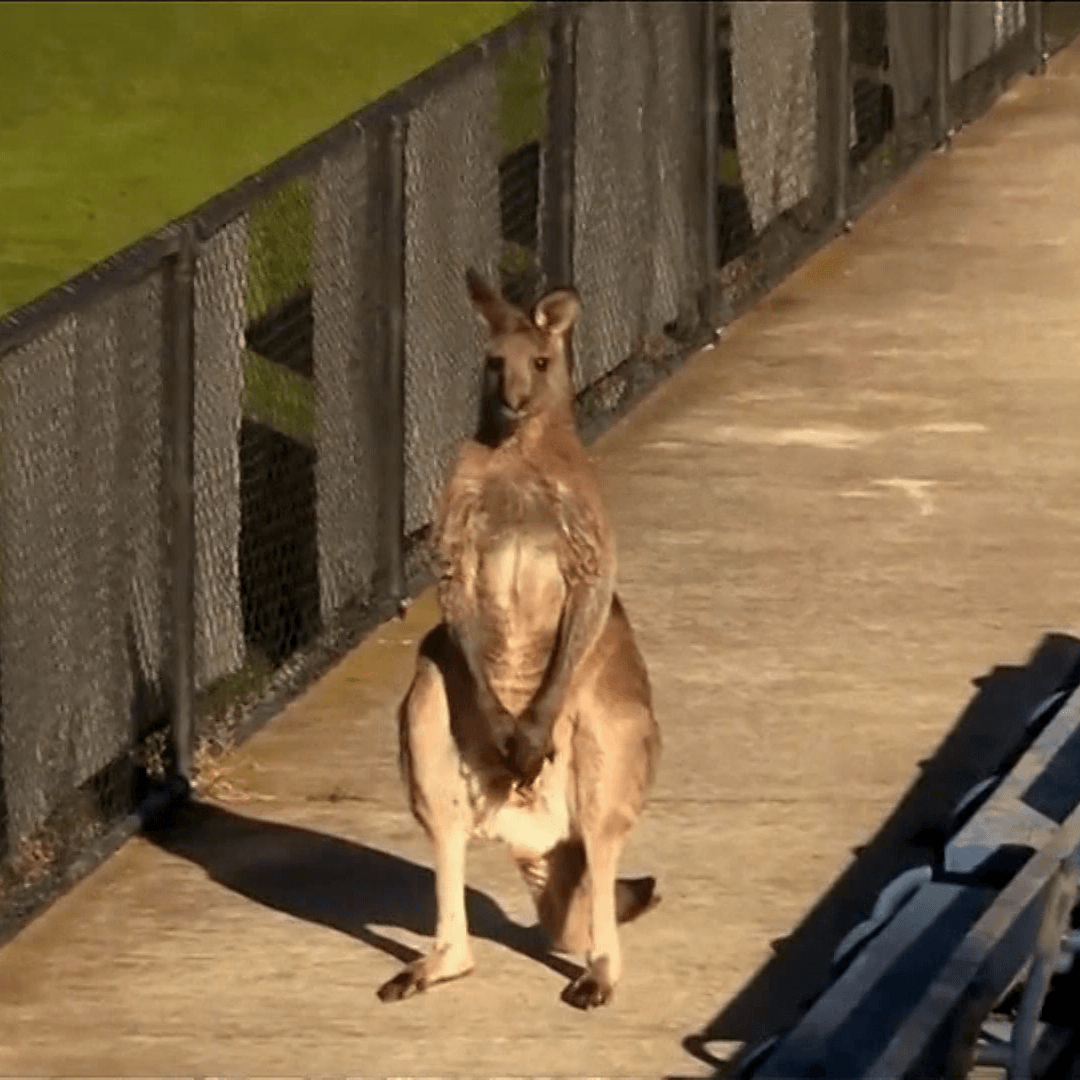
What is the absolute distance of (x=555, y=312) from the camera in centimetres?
795

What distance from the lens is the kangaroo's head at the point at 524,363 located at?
7.93 m

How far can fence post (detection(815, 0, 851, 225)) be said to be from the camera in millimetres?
14320

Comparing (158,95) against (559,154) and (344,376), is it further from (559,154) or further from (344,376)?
(344,376)

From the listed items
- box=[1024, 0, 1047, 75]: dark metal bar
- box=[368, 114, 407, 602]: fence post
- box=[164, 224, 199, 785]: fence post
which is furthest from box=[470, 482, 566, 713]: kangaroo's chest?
box=[1024, 0, 1047, 75]: dark metal bar

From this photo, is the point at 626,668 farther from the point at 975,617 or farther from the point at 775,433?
the point at 775,433

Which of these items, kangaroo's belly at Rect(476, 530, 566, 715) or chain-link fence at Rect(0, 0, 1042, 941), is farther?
chain-link fence at Rect(0, 0, 1042, 941)

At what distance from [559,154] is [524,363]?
4.24 m

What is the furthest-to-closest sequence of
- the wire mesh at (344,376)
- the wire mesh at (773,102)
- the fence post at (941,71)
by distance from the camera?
the fence post at (941,71) < the wire mesh at (773,102) < the wire mesh at (344,376)

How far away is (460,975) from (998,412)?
4750 mm

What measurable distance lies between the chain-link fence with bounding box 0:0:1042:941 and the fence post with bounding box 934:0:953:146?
1.17 m

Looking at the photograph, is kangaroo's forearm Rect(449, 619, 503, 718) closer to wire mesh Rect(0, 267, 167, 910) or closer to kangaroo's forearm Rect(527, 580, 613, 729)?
kangaroo's forearm Rect(527, 580, 613, 729)

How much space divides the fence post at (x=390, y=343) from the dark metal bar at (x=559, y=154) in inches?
50.4

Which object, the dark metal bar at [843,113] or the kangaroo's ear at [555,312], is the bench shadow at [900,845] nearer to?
the kangaroo's ear at [555,312]

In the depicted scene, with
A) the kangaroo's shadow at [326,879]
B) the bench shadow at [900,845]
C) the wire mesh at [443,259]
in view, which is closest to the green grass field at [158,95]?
the wire mesh at [443,259]
